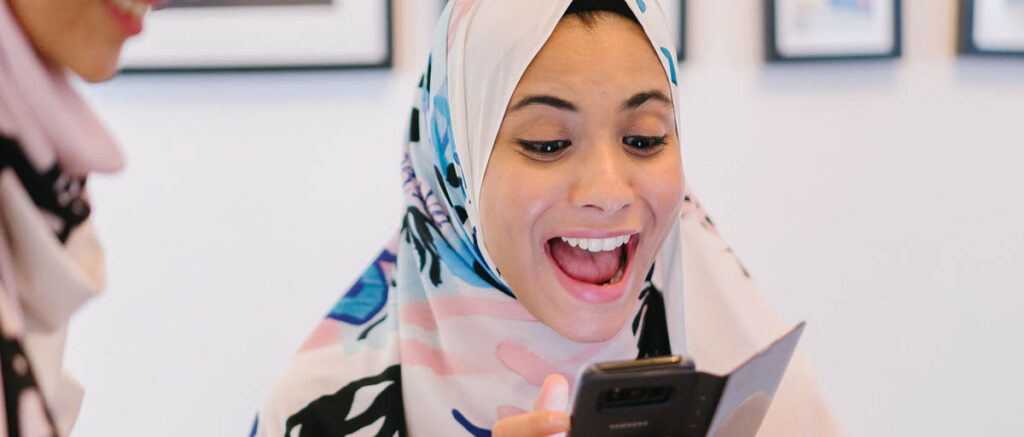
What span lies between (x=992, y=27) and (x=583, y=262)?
46.3 inches

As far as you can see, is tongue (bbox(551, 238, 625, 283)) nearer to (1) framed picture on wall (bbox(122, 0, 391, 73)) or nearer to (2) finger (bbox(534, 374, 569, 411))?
(2) finger (bbox(534, 374, 569, 411))

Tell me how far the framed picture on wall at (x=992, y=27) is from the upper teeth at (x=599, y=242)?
112 centimetres

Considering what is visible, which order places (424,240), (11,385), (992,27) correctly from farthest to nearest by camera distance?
(992,27) < (424,240) < (11,385)

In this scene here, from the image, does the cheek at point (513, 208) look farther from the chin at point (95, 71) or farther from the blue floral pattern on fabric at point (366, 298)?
the chin at point (95, 71)

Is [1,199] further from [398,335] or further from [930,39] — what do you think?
[930,39]

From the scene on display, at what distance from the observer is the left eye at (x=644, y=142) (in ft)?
3.12

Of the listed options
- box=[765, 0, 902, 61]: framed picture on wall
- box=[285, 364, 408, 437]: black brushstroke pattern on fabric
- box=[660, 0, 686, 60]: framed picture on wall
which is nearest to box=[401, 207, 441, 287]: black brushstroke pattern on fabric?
box=[285, 364, 408, 437]: black brushstroke pattern on fabric

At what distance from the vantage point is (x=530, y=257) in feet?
3.12

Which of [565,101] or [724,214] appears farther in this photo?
[724,214]

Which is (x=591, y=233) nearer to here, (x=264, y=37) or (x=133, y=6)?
(x=133, y=6)

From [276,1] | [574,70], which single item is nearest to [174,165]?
[276,1]

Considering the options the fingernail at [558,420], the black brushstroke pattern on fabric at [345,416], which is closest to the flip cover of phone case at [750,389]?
the fingernail at [558,420]

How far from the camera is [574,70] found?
0.91 meters

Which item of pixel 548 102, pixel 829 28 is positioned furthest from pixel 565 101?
pixel 829 28
